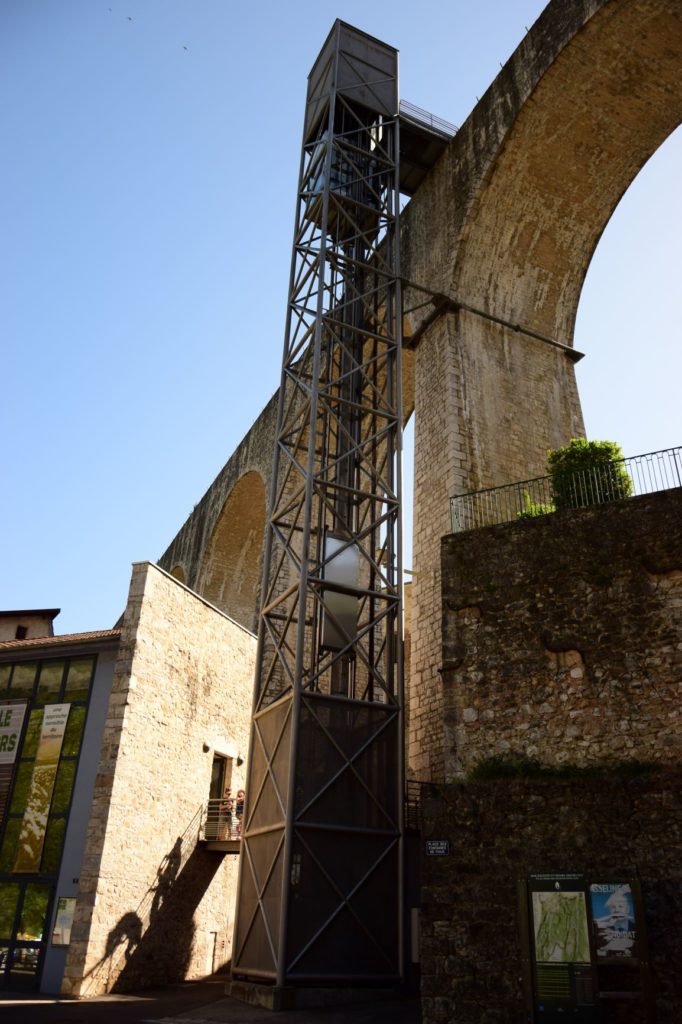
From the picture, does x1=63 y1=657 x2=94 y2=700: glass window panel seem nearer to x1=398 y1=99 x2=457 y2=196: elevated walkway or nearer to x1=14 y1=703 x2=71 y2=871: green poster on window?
x1=14 y1=703 x2=71 y2=871: green poster on window

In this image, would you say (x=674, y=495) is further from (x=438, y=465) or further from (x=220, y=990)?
(x=220, y=990)

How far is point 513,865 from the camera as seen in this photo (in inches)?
284

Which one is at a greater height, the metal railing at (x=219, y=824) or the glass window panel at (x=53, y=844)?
the metal railing at (x=219, y=824)

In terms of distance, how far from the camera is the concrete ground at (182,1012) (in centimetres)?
758

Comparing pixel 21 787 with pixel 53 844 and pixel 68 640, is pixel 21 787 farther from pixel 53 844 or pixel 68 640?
pixel 68 640

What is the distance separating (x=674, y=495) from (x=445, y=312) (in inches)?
254

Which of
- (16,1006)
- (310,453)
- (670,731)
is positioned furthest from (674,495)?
(16,1006)

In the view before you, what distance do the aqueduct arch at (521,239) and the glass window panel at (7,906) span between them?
5.60 meters

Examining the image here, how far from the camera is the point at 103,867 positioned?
10578 millimetres

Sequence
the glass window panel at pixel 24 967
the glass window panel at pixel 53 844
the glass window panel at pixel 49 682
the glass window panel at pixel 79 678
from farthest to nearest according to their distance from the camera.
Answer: the glass window panel at pixel 49 682 < the glass window panel at pixel 79 678 < the glass window panel at pixel 53 844 < the glass window panel at pixel 24 967

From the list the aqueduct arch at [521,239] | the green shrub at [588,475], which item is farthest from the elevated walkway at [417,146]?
the green shrub at [588,475]

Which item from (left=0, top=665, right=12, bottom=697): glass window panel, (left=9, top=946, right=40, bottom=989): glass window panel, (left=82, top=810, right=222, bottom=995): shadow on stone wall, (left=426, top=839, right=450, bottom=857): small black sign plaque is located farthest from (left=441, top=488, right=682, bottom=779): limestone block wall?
(left=0, top=665, right=12, bottom=697): glass window panel

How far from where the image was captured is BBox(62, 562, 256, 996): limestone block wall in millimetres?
10609

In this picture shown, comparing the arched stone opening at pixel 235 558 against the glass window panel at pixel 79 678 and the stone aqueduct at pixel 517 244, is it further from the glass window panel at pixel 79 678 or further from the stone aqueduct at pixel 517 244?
the glass window panel at pixel 79 678
